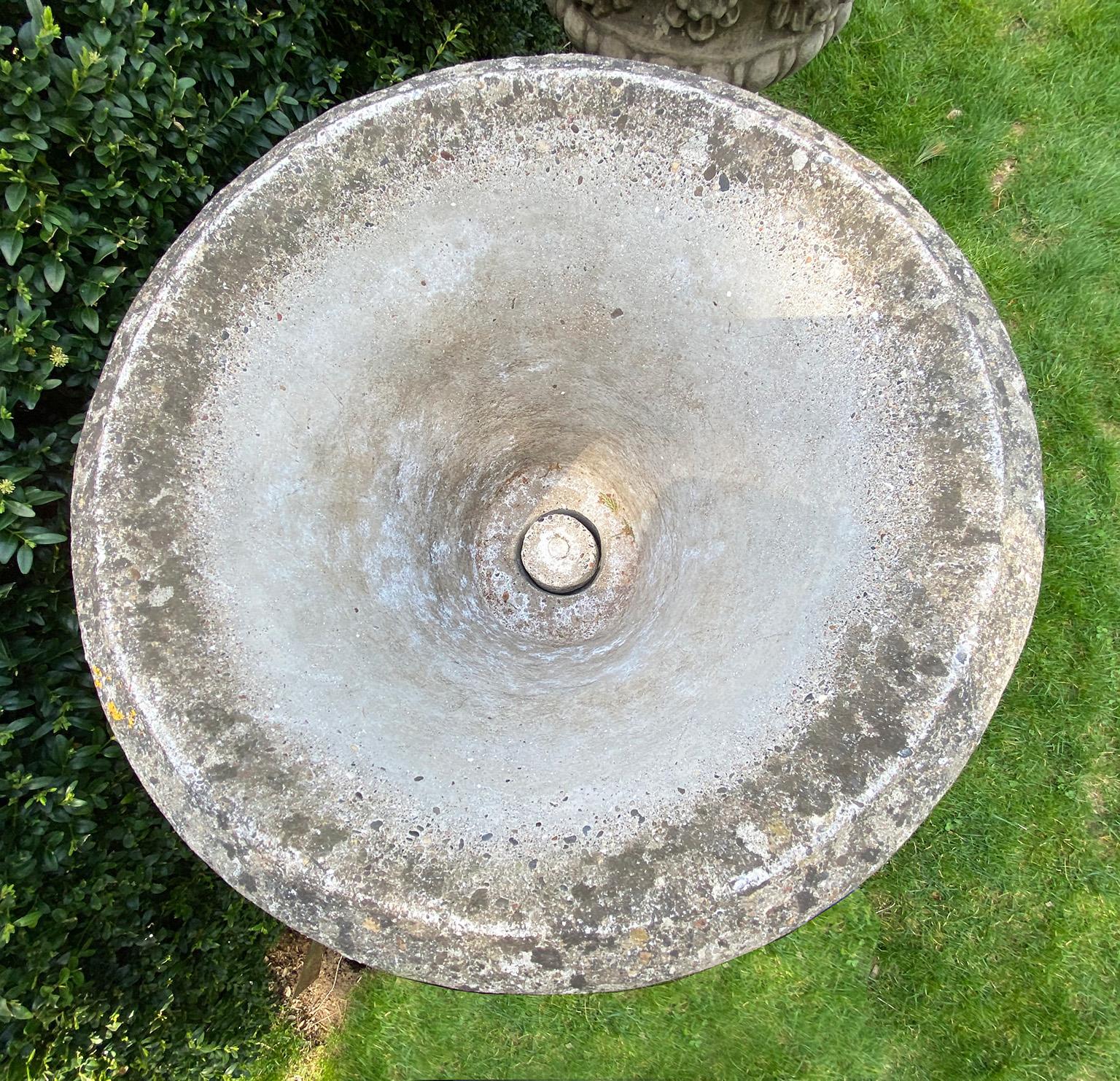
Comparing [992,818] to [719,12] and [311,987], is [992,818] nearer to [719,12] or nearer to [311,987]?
[311,987]

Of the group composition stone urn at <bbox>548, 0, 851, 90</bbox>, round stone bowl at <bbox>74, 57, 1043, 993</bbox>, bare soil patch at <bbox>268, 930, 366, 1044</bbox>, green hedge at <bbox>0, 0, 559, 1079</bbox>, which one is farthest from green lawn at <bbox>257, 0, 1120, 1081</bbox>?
round stone bowl at <bbox>74, 57, 1043, 993</bbox>

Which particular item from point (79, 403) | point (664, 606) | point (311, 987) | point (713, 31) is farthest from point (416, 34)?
point (311, 987)

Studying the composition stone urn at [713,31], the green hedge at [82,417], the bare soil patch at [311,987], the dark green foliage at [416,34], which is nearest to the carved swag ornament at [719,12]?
the composition stone urn at [713,31]

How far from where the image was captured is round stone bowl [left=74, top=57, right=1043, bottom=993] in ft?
4.20

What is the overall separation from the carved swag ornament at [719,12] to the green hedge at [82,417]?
1.01 m

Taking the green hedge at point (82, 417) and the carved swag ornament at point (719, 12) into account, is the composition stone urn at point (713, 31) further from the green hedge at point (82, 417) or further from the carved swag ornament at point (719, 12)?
the green hedge at point (82, 417)

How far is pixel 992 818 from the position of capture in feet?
10.0

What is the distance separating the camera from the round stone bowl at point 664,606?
1279mm

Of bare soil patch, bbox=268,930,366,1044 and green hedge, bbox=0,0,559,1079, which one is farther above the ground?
green hedge, bbox=0,0,559,1079

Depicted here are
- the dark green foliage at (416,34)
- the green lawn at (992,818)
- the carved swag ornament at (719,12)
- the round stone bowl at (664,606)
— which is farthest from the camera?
the green lawn at (992,818)

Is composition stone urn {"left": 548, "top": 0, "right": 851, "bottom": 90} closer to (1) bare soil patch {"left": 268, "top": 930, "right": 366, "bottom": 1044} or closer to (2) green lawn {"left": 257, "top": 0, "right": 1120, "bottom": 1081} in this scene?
(2) green lawn {"left": 257, "top": 0, "right": 1120, "bottom": 1081}

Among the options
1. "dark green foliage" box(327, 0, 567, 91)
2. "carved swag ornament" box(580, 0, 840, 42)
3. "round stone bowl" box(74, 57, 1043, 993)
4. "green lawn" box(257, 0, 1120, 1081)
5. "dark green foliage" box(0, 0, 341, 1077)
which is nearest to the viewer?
"round stone bowl" box(74, 57, 1043, 993)

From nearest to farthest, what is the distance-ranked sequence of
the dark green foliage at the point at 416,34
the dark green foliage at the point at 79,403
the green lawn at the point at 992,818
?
1. the dark green foliage at the point at 79,403
2. the dark green foliage at the point at 416,34
3. the green lawn at the point at 992,818

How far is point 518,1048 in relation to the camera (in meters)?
2.92
